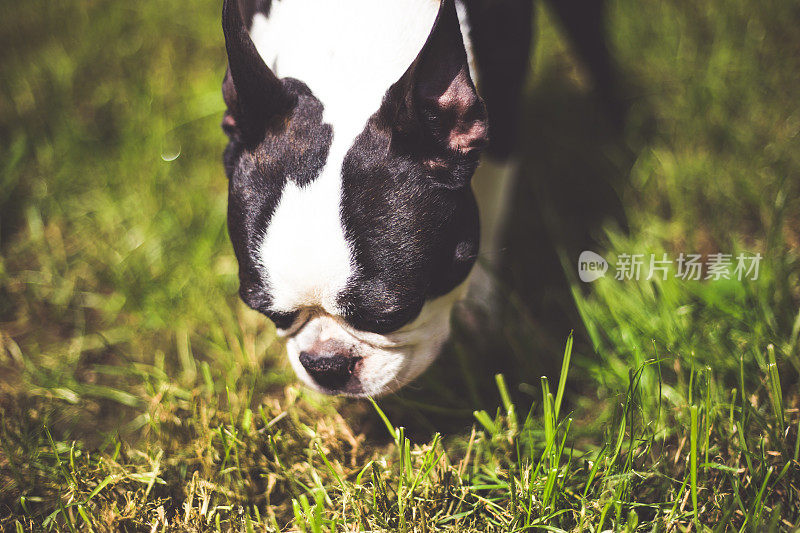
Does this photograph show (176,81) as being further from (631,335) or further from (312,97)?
(631,335)

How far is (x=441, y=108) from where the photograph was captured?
140 centimetres

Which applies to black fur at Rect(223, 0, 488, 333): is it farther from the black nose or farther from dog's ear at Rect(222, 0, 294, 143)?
the black nose

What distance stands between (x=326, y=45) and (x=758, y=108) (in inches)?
80.8

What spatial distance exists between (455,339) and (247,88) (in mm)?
1061

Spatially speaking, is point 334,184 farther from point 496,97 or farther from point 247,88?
point 496,97

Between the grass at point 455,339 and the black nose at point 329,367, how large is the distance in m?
0.18

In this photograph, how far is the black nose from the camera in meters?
1.57

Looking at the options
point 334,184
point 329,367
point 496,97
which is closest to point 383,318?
point 329,367

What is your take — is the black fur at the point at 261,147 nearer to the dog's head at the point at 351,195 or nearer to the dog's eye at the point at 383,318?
the dog's head at the point at 351,195

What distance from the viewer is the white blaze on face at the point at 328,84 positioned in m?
1.37

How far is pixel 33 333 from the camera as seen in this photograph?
225cm

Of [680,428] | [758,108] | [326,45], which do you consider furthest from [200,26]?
[680,428]

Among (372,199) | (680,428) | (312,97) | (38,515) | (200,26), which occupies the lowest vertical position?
(680,428)

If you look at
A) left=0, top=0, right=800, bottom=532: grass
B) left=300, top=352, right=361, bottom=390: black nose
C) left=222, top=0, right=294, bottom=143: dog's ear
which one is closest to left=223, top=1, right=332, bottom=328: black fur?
left=222, top=0, right=294, bottom=143: dog's ear
